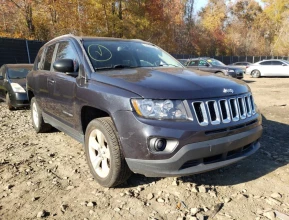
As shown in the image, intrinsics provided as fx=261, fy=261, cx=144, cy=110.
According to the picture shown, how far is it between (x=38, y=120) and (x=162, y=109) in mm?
3406

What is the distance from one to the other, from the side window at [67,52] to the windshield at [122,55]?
204mm

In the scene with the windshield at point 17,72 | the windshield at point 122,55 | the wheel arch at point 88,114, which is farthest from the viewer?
the windshield at point 17,72

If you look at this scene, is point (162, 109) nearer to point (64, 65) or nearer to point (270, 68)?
point (64, 65)

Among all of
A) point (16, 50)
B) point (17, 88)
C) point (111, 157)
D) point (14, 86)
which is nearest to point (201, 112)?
point (111, 157)

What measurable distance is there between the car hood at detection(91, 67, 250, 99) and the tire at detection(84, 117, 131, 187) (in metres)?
0.48

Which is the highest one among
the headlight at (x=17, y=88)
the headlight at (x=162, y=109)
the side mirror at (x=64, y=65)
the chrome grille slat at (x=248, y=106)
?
the side mirror at (x=64, y=65)

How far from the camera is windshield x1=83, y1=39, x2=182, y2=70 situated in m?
3.44

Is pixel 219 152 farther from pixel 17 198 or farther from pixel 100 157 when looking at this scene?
pixel 17 198

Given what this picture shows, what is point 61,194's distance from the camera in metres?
2.95

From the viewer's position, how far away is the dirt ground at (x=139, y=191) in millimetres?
2592

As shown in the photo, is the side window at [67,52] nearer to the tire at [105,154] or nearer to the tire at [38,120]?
the tire at [105,154]

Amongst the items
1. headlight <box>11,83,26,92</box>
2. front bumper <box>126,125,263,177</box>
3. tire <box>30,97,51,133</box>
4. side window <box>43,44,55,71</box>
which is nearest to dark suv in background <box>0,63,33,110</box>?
headlight <box>11,83,26,92</box>

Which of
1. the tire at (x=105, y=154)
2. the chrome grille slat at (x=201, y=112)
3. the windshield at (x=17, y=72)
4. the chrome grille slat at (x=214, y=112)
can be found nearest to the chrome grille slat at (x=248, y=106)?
the chrome grille slat at (x=214, y=112)

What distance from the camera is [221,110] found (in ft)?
8.64
